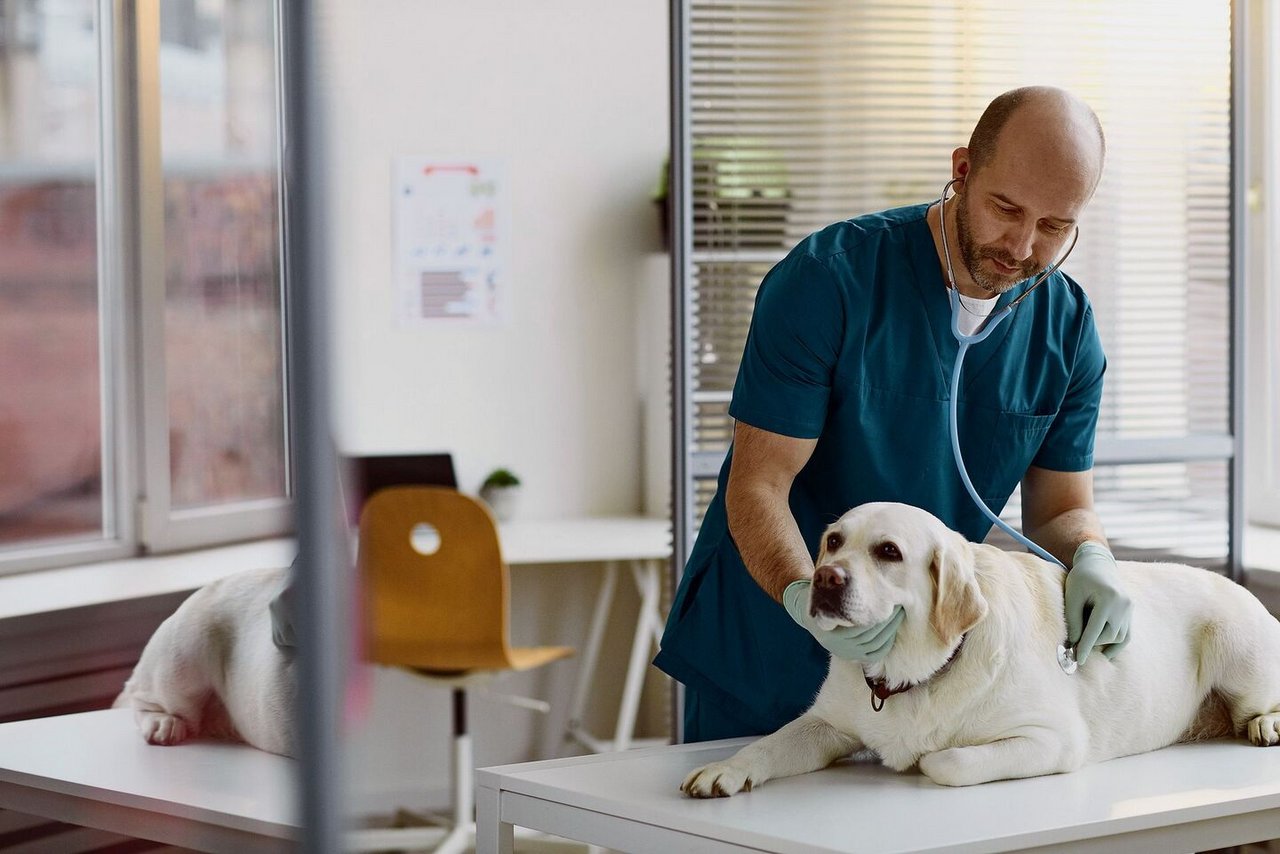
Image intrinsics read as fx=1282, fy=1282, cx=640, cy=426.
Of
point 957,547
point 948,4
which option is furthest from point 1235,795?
point 948,4

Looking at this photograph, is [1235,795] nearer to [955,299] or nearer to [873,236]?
[955,299]

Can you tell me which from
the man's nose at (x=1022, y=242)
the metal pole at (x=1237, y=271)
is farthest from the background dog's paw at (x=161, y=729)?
the metal pole at (x=1237, y=271)

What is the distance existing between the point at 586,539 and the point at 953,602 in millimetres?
2094

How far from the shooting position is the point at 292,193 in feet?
1.70

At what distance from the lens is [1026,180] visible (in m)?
1.22

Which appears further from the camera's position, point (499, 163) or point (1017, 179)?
point (499, 163)

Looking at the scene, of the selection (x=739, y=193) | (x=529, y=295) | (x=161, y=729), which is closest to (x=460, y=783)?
(x=529, y=295)

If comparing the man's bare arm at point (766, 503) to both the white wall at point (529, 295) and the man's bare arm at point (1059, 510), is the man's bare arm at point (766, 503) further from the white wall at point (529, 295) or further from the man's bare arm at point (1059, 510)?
the white wall at point (529, 295)

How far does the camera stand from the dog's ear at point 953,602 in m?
1.09

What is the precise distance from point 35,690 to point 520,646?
9.30 ft

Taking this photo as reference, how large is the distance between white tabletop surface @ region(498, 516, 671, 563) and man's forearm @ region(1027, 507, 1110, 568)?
1388 millimetres

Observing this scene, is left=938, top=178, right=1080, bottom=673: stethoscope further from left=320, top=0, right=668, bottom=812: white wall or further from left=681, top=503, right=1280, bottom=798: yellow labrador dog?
left=320, top=0, right=668, bottom=812: white wall

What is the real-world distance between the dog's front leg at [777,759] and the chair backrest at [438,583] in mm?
1618

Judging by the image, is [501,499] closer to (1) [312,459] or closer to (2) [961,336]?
(2) [961,336]
